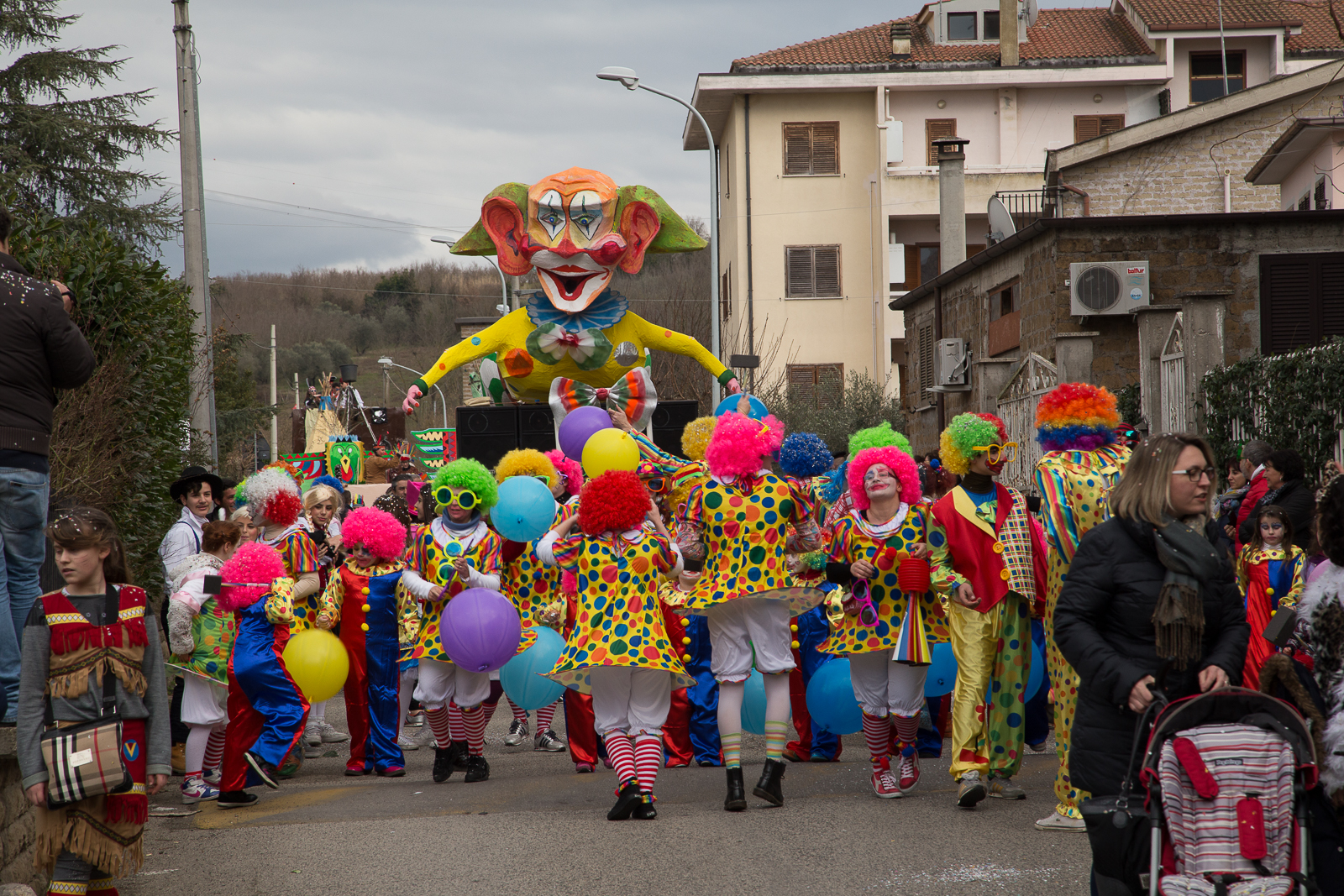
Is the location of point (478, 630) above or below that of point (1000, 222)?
below

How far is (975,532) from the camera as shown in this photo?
6492mm

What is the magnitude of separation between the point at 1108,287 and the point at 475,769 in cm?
1280

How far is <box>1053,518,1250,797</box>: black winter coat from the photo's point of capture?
404cm

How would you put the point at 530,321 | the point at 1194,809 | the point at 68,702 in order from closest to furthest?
the point at 1194,809 → the point at 68,702 → the point at 530,321

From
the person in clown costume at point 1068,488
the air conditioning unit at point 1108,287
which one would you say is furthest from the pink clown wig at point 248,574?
the air conditioning unit at point 1108,287

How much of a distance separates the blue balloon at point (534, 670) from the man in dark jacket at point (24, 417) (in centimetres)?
286

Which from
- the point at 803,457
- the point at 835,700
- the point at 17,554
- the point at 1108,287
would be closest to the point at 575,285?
the point at 803,457

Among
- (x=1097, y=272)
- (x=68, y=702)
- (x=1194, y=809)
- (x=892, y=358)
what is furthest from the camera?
(x=892, y=358)

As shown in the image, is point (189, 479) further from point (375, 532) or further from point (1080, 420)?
point (1080, 420)

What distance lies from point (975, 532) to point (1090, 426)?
2.72 ft

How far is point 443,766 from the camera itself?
786 cm

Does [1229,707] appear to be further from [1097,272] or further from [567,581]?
[1097,272]

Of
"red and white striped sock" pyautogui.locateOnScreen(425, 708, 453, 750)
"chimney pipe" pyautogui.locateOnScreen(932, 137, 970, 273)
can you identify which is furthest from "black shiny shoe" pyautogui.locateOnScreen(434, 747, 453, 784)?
"chimney pipe" pyautogui.locateOnScreen(932, 137, 970, 273)

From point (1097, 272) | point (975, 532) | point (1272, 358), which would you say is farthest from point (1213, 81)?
point (975, 532)
